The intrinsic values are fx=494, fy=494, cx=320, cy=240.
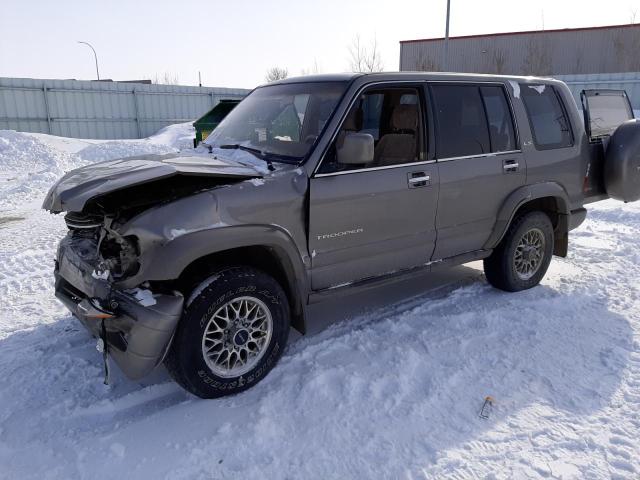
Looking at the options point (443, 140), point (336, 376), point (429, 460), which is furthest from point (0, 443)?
point (443, 140)

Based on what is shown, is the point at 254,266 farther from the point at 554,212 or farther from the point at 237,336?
the point at 554,212

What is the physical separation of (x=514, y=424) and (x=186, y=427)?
6.45ft

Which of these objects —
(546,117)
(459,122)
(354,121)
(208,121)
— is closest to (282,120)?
(354,121)

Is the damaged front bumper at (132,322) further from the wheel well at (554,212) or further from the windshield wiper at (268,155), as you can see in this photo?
the wheel well at (554,212)

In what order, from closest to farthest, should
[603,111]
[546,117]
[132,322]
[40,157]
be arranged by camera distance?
1. [132,322]
2. [546,117]
3. [603,111]
4. [40,157]

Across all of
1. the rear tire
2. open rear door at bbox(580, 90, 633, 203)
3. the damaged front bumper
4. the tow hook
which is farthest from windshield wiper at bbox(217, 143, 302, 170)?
open rear door at bbox(580, 90, 633, 203)

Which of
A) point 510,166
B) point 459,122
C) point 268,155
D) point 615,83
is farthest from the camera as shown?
point 615,83

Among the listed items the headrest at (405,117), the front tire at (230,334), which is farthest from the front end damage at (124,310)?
the headrest at (405,117)

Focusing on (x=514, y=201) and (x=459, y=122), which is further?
(x=514, y=201)

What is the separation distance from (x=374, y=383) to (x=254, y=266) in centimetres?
114

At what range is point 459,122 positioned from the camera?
425 centimetres

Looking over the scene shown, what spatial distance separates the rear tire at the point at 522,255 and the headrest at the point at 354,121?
1.97 meters

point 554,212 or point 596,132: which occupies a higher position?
point 596,132

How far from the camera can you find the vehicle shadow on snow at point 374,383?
289 centimetres
